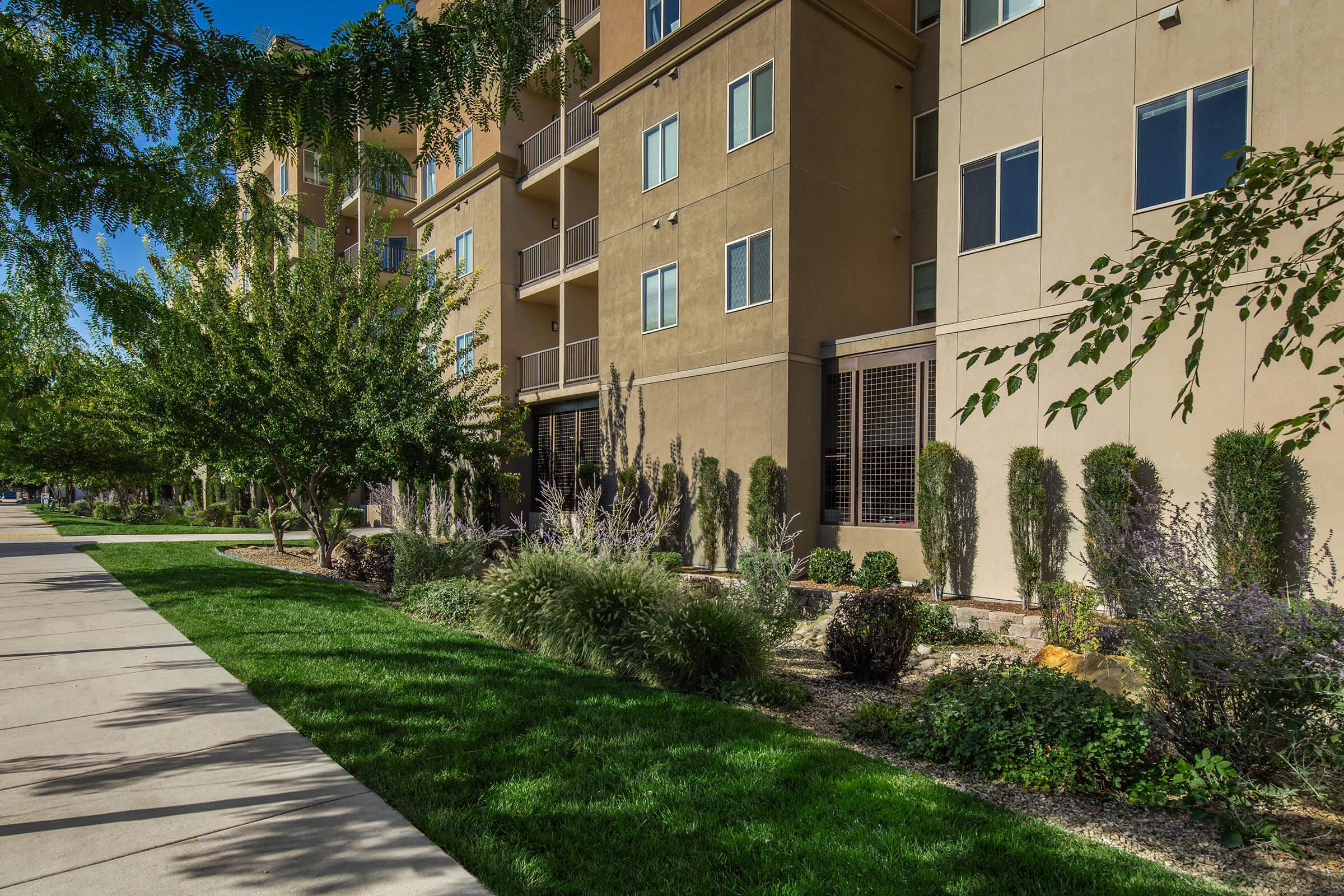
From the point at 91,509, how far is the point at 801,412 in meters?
42.4

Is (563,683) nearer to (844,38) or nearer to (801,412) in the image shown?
(801,412)

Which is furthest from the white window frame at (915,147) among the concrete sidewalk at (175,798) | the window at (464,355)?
the concrete sidewalk at (175,798)

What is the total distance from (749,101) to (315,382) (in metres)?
9.43

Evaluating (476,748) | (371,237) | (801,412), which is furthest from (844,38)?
(476,748)

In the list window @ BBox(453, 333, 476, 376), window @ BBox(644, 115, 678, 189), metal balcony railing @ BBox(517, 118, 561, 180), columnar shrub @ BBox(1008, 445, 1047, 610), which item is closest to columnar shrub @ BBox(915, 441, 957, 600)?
columnar shrub @ BBox(1008, 445, 1047, 610)

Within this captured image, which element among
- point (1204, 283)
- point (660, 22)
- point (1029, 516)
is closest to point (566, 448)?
point (660, 22)

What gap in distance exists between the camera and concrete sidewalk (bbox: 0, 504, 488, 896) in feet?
11.5

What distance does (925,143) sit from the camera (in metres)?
16.1

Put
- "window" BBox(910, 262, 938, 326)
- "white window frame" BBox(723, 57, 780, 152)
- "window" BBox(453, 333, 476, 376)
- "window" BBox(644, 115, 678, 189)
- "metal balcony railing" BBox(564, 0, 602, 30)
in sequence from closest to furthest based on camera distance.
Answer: "white window frame" BBox(723, 57, 780, 152)
"window" BBox(910, 262, 938, 326)
"window" BBox(644, 115, 678, 189)
"window" BBox(453, 333, 476, 376)
"metal balcony railing" BBox(564, 0, 602, 30)

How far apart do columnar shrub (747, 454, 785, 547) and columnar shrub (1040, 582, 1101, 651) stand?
15.7 ft

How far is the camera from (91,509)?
4112cm

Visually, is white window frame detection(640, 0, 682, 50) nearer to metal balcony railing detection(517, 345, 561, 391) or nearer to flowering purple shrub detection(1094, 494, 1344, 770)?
metal balcony railing detection(517, 345, 561, 391)

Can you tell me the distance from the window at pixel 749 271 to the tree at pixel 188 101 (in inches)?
387

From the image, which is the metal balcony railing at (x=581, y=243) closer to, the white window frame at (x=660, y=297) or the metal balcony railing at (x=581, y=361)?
the metal balcony railing at (x=581, y=361)
